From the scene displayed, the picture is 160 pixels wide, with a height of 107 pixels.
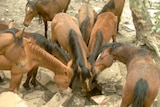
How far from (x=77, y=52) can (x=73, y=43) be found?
1.14 ft

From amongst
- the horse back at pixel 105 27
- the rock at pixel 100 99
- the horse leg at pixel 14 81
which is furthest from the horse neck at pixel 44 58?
the horse back at pixel 105 27

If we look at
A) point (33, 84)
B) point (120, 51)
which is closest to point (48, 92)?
point (33, 84)

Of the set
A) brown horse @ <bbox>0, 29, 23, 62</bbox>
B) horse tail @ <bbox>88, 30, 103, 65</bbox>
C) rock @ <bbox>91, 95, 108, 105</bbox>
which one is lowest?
rock @ <bbox>91, 95, 108, 105</bbox>

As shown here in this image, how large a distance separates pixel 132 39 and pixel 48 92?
129 inches

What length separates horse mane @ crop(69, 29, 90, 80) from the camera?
7.43 metres

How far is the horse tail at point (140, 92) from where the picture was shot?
6.03 metres

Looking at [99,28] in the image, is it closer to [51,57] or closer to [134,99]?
[51,57]

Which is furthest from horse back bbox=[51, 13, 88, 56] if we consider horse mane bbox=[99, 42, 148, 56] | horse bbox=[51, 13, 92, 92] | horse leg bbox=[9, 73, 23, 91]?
horse leg bbox=[9, 73, 23, 91]

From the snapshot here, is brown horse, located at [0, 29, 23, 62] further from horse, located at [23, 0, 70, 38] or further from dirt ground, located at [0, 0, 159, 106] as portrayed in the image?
dirt ground, located at [0, 0, 159, 106]

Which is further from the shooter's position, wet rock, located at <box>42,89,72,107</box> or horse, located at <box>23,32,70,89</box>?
horse, located at <box>23,32,70,89</box>

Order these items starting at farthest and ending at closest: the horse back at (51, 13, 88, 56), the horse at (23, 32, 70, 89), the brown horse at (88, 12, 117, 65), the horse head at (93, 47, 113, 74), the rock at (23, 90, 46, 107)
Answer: the horse back at (51, 13, 88, 56) → the brown horse at (88, 12, 117, 65) → the horse at (23, 32, 70, 89) → the horse head at (93, 47, 113, 74) → the rock at (23, 90, 46, 107)

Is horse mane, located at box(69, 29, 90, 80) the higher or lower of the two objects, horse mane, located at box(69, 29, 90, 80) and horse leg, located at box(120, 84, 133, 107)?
the higher

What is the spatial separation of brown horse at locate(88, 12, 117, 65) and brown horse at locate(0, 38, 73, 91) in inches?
29.6

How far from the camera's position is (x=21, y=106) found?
5836 mm
